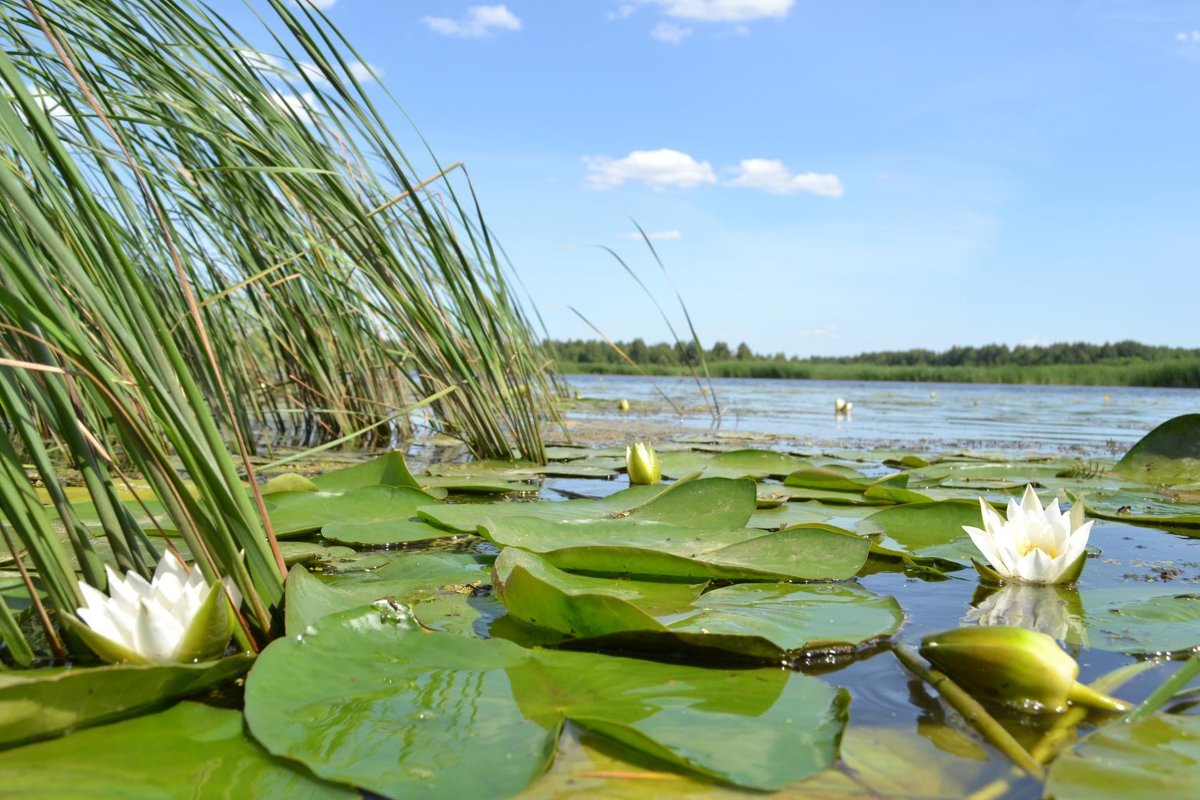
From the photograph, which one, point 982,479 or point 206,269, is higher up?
point 206,269

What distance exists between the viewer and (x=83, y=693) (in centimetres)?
64

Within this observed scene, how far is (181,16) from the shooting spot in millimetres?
1160

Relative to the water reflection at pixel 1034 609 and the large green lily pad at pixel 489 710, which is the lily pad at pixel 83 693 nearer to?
the large green lily pad at pixel 489 710

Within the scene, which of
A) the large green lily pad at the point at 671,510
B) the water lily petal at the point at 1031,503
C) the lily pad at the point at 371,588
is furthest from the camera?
the large green lily pad at the point at 671,510

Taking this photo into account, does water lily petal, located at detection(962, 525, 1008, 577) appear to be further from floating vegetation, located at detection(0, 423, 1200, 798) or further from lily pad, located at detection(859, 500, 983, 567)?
lily pad, located at detection(859, 500, 983, 567)

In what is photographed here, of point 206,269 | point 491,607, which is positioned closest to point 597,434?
point 206,269

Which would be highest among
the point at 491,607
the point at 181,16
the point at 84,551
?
the point at 181,16

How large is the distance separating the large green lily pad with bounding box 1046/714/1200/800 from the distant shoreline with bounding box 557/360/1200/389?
29.6 feet

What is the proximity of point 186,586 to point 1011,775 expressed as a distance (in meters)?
0.73

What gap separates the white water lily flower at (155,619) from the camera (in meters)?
0.71

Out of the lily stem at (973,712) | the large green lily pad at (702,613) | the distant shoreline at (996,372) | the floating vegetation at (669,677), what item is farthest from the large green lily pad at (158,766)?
the distant shoreline at (996,372)

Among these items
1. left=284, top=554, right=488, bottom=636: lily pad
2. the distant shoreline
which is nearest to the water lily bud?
left=284, top=554, right=488, bottom=636: lily pad

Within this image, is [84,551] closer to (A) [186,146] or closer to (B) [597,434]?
(A) [186,146]

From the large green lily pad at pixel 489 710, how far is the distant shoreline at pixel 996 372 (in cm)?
893
